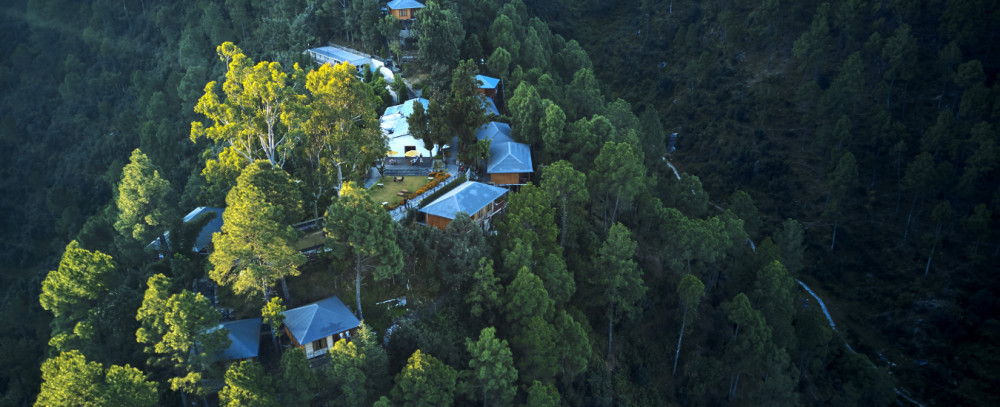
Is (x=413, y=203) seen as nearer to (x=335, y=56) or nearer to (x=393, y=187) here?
(x=393, y=187)

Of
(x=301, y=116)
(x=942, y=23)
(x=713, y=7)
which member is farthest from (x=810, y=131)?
(x=301, y=116)

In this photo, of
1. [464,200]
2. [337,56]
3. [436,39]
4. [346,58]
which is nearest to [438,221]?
[464,200]

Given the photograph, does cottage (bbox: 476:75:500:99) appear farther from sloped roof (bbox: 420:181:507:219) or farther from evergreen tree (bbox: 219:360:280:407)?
evergreen tree (bbox: 219:360:280:407)

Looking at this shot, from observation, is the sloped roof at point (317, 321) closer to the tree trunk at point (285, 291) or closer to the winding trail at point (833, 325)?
the tree trunk at point (285, 291)

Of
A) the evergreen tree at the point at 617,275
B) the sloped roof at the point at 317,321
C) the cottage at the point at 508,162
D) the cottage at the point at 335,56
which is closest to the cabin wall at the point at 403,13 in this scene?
the cottage at the point at 335,56

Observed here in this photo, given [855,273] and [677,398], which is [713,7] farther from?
[677,398]

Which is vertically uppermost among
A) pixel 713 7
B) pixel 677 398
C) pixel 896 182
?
pixel 713 7

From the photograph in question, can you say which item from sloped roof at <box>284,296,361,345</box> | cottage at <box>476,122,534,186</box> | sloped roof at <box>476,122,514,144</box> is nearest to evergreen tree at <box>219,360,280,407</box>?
sloped roof at <box>284,296,361,345</box>

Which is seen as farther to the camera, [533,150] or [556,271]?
[533,150]
